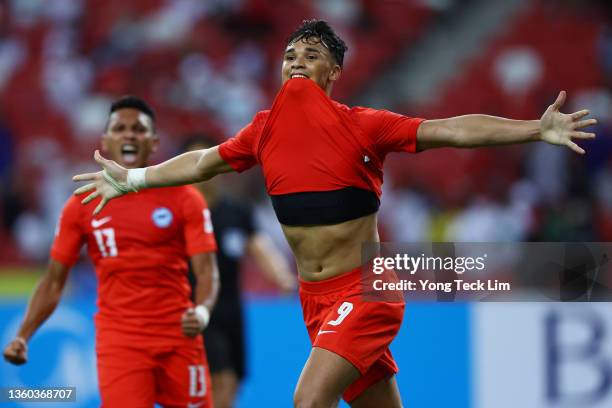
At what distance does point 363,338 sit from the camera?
4.79m

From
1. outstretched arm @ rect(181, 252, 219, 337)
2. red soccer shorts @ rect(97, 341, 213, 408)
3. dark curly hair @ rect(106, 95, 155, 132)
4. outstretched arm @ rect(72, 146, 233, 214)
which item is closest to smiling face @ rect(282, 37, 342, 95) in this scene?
outstretched arm @ rect(72, 146, 233, 214)

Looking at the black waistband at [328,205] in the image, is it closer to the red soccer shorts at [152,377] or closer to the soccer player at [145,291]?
the soccer player at [145,291]

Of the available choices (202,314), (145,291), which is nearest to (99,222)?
(145,291)

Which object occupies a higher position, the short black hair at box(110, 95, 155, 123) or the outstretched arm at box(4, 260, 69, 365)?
the short black hair at box(110, 95, 155, 123)

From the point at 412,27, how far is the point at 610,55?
303 cm

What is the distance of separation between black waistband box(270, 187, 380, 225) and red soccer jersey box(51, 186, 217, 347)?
3.77 ft

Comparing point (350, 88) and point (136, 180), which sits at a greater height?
point (350, 88)

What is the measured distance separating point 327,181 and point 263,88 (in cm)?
1068

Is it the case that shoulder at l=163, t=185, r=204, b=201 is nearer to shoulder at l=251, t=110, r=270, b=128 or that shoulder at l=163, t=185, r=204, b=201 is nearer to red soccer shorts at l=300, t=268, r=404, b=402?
shoulder at l=251, t=110, r=270, b=128

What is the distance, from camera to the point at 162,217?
591 centimetres

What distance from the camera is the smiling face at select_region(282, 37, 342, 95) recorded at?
16.6ft

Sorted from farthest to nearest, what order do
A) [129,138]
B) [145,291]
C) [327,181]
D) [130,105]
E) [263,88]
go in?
[263,88] < [130,105] < [129,138] < [145,291] < [327,181]

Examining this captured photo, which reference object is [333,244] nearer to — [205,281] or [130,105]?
[205,281]

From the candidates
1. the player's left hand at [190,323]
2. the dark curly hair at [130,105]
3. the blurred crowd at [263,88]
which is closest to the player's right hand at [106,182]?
the player's left hand at [190,323]
